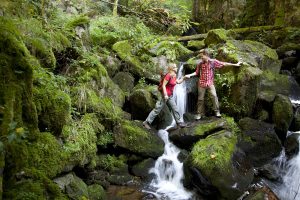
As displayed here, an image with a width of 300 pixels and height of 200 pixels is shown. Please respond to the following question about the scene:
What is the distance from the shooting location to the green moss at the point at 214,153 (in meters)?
7.46

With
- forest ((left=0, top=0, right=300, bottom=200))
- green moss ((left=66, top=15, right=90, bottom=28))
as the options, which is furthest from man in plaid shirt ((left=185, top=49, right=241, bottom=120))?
green moss ((left=66, top=15, right=90, bottom=28))

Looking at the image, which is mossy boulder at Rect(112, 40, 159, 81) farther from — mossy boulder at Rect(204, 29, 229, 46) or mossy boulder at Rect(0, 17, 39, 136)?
mossy boulder at Rect(0, 17, 39, 136)

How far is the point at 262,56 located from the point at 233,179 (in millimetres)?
5994

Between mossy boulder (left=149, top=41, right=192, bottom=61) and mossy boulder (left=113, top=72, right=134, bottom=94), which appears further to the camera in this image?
mossy boulder (left=149, top=41, right=192, bottom=61)

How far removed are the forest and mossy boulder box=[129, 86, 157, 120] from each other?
36 mm

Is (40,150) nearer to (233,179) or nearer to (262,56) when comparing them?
(233,179)

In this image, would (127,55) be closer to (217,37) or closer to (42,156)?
(217,37)

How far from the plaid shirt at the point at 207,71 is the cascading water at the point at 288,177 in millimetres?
3054

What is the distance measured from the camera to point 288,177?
8.70 meters

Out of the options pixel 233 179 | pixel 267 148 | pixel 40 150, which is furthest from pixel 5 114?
pixel 267 148

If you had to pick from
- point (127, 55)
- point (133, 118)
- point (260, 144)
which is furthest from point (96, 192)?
point (127, 55)

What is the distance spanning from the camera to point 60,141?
620 cm

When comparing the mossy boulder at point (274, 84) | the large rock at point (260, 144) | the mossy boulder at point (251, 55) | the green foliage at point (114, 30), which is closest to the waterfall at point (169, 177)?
the large rock at point (260, 144)

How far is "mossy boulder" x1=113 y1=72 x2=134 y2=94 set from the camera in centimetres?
1078
